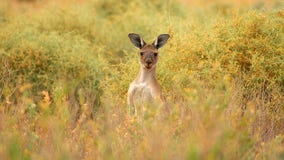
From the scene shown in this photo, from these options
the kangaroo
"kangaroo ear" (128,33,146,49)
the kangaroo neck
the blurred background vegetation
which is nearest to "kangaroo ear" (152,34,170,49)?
the kangaroo

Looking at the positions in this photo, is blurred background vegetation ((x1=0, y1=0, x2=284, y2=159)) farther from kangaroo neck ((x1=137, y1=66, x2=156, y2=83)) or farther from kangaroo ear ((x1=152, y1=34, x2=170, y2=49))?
kangaroo ear ((x1=152, y1=34, x2=170, y2=49))

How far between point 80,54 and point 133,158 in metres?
Result: 6.93

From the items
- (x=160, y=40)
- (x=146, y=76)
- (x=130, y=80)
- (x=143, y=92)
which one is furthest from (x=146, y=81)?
(x=130, y=80)

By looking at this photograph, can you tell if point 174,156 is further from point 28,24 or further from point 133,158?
point 28,24

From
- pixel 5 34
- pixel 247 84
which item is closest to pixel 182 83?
pixel 247 84

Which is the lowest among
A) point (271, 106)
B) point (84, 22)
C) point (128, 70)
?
point (271, 106)

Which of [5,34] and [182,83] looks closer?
[182,83]

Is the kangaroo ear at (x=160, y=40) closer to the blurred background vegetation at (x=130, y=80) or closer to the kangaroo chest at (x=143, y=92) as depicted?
the blurred background vegetation at (x=130, y=80)

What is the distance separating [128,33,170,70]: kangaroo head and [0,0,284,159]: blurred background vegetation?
19.2 inches

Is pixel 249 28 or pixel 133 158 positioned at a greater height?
pixel 249 28

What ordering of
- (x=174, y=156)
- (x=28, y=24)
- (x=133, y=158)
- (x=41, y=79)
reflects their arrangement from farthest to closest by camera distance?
(x=28, y=24) < (x=41, y=79) < (x=133, y=158) < (x=174, y=156)

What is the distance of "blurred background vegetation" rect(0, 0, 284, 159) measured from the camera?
6.40 m

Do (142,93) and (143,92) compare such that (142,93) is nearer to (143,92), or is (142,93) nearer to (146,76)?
(143,92)

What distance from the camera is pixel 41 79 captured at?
13055mm
